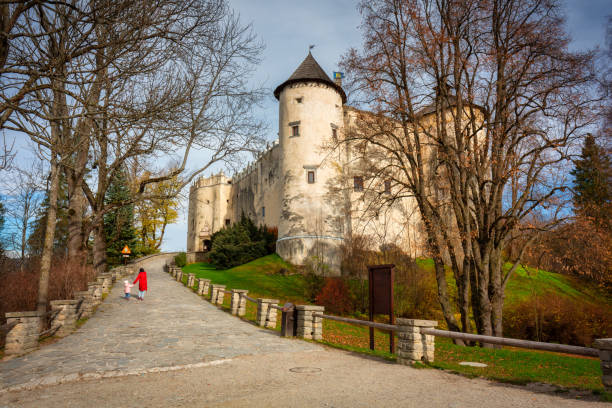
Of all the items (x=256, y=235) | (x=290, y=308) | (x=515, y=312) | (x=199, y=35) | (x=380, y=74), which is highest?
(x=380, y=74)

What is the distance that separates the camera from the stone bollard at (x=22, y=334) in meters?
8.64

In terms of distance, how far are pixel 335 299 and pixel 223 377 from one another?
53.0ft

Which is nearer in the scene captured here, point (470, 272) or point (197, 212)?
point (470, 272)

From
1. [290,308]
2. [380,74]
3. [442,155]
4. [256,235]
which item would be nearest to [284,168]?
[256,235]

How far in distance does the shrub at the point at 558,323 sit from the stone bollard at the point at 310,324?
15518mm

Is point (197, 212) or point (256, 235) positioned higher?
point (197, 212)

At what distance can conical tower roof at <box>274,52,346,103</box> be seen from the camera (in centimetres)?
3341

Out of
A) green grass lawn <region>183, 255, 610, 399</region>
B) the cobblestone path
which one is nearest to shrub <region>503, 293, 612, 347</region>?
green grass lawn <region>183, 255, 610, 399</region>

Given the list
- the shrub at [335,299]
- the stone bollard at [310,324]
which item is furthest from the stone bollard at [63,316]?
the shrub at [335,299]

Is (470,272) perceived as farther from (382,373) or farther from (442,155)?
(382,373)

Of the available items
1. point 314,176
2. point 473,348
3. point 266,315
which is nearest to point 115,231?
point 314,176

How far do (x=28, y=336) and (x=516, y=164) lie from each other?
14.3 metres

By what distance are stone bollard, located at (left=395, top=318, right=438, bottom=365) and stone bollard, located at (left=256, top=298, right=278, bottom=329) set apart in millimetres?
6349

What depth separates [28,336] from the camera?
8.95 metres
